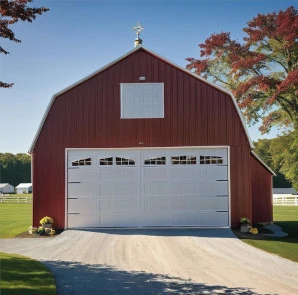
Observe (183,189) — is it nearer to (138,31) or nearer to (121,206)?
(121,206)

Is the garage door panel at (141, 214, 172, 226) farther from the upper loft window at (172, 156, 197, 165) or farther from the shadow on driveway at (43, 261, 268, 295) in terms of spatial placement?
the shadow on driveway at (43, 261, 268, 295)

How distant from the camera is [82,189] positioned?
48.5 feet

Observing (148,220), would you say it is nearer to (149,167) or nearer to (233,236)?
(149,167)

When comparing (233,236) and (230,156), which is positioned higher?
(230,156)

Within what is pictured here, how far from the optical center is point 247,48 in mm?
25297

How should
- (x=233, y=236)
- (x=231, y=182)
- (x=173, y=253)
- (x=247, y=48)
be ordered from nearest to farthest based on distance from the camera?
(x=173, y=253), (x=233, y=236), (x=231, y=182), (x=247, y=48)

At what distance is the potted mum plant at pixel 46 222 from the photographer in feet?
46.4

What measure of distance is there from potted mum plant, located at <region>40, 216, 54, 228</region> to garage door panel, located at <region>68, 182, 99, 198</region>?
110 centimetres

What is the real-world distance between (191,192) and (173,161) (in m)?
1.27

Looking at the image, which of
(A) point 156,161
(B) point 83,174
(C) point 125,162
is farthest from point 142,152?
(B) point 83,174

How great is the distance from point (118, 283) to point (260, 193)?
449 inches

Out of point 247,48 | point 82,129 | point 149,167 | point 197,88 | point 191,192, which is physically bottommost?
point 191,192

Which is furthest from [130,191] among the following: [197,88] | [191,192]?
[197,88]

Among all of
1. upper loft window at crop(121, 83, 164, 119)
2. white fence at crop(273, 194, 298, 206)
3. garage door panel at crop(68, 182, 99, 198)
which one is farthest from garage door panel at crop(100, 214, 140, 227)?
white fence at crop(273, 194, 298, 206)
